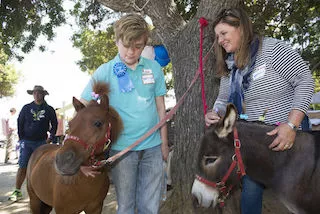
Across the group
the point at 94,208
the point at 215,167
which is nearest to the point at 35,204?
the point at 94,208

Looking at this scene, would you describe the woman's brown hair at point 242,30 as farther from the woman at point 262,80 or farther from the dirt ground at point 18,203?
the dirt ground at point 18,203

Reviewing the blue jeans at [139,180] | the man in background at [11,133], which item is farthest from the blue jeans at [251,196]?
the man in background at [11,133]

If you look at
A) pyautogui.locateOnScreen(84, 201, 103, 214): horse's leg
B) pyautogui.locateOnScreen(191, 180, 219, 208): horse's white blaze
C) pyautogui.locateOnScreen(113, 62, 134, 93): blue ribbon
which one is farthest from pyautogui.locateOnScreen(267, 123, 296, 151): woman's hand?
pyautogui.locateOnScreen(84, 201, 103, 214): horse's leg

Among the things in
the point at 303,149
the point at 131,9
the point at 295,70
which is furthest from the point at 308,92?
the point at 131,9

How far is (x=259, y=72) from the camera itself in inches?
105

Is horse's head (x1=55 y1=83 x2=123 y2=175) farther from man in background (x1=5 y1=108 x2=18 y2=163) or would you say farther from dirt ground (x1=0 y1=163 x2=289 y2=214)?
man in background (x1=5 y1=108 x2=18 y2=163)

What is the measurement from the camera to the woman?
2471mm

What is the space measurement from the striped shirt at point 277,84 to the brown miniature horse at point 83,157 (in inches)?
47.4

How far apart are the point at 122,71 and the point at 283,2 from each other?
7690mm

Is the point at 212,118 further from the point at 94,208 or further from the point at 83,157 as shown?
the point at 94,208

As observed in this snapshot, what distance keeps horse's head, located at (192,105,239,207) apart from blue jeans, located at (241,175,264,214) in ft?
1.53

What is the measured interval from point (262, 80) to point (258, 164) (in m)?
0.69

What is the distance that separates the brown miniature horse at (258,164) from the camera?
2432mm

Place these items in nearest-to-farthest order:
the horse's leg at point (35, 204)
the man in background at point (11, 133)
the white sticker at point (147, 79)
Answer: the white sticker at point (147, 79) < the horse's leg at point (35, 204) < the man in background at point (11, 133)
